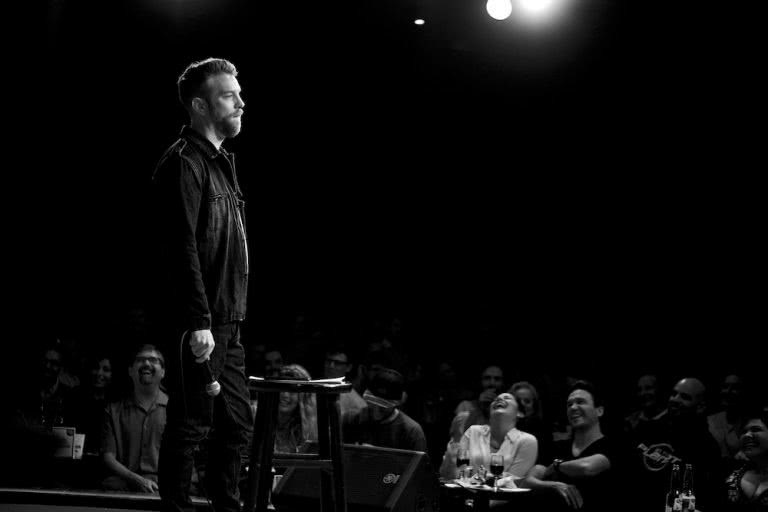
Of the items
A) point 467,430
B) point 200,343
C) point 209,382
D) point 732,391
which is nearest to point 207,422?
point 209,382

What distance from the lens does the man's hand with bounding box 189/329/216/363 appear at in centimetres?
229

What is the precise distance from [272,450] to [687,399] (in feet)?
13.4

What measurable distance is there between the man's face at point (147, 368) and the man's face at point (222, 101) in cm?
305

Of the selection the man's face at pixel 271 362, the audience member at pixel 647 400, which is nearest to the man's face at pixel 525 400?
the audience member at pixel 647 400

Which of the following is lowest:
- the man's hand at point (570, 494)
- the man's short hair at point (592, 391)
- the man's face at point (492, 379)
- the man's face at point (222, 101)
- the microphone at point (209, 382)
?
the man's hand at point (570, 494)

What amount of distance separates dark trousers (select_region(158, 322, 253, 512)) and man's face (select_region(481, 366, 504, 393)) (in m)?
4.34

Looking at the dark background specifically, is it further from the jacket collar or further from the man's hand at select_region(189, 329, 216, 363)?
the man's hand at select_region(189, 329, 216, 363)

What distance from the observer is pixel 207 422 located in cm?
237

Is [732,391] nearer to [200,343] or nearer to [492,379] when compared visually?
[492,379]

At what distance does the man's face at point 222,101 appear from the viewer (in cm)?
257

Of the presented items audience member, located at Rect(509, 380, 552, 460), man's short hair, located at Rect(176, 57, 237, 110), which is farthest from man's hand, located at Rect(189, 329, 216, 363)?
audience member, located at Rect(509, 380, 552, 460)

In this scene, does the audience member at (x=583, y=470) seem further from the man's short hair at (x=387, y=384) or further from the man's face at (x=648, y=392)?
the man's face at (x=648, y=392)

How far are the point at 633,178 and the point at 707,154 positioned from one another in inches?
29.4

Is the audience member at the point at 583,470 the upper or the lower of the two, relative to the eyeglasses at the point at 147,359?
lower
